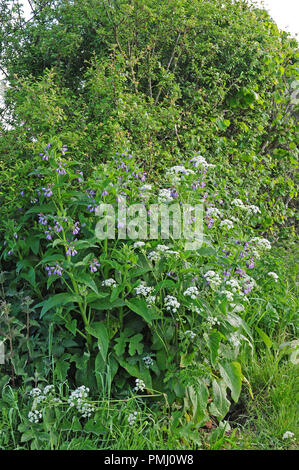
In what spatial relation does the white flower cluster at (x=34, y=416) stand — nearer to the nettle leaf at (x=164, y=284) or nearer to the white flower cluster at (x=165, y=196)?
the nettle leaf at (x=164, y=284)

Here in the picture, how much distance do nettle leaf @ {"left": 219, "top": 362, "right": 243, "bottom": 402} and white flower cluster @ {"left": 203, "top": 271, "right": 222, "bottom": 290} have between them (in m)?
0.48

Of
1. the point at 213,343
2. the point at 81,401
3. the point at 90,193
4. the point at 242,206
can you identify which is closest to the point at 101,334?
the point at 81,401

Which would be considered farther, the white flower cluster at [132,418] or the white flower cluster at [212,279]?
the white flower cluster at [212,279]

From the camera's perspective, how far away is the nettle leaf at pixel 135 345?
246 cm

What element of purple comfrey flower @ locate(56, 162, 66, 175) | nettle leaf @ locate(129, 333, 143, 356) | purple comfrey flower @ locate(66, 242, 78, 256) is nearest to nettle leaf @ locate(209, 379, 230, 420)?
nettle leaf @ locate(129, 333, 143, 356)

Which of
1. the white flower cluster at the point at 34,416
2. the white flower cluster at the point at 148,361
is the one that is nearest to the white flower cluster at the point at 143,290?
the white flower cluster at the point at 148,361

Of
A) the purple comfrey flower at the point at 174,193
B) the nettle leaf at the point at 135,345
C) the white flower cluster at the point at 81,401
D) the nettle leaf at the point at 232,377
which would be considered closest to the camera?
the white flower cluster at the point at 81,401

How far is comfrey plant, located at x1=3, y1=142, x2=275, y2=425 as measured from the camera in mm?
2416

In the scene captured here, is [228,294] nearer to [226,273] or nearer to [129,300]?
[226,273]

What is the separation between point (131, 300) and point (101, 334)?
0.24 metres

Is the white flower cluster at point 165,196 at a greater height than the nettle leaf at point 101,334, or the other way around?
the white flower cluster at point 165,196

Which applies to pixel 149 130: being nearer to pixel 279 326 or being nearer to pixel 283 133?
pixel 279 326

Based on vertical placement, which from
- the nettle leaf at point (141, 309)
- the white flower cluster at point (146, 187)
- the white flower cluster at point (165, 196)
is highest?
the white flower cluster at point (146, 187)

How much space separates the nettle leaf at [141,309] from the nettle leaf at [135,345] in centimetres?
13
